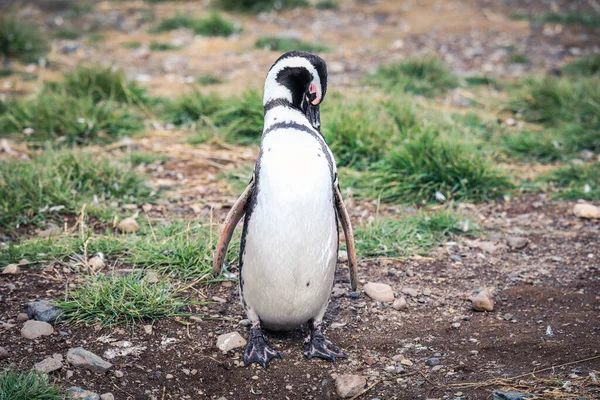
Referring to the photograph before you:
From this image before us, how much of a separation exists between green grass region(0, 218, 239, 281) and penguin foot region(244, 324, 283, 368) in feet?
2.07

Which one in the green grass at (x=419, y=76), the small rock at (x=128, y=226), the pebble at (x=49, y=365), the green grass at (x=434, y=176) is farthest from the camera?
the green grass at (x=419, y=76)

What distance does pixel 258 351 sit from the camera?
3.01 metres

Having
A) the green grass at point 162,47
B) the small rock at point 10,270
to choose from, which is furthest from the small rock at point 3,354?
the green grass at point 162,47

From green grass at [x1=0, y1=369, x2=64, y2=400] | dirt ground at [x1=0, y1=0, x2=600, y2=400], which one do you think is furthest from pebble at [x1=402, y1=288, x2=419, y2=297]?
green grass at [x1=0, y1=369, x2=64, y2=400]

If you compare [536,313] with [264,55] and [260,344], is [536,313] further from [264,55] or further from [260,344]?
[264,55]

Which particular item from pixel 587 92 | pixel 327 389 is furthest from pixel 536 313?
pixel 587 92

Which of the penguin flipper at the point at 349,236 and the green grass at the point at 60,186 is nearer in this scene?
the penguin flipper at the point at 349,236

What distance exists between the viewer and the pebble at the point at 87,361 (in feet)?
Result: 9.29

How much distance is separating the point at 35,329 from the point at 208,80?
4389 mm

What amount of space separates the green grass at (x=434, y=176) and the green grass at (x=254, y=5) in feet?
19.0

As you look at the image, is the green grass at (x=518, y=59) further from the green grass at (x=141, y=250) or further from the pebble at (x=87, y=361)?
the pebble at (x=87, y=361)

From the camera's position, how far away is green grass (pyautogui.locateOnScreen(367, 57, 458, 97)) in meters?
6.73

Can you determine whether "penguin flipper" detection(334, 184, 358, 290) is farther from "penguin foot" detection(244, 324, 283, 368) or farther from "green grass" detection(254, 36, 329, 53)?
"green grass" detection(254, 36, 329, 53)

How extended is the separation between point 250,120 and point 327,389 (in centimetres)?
316
